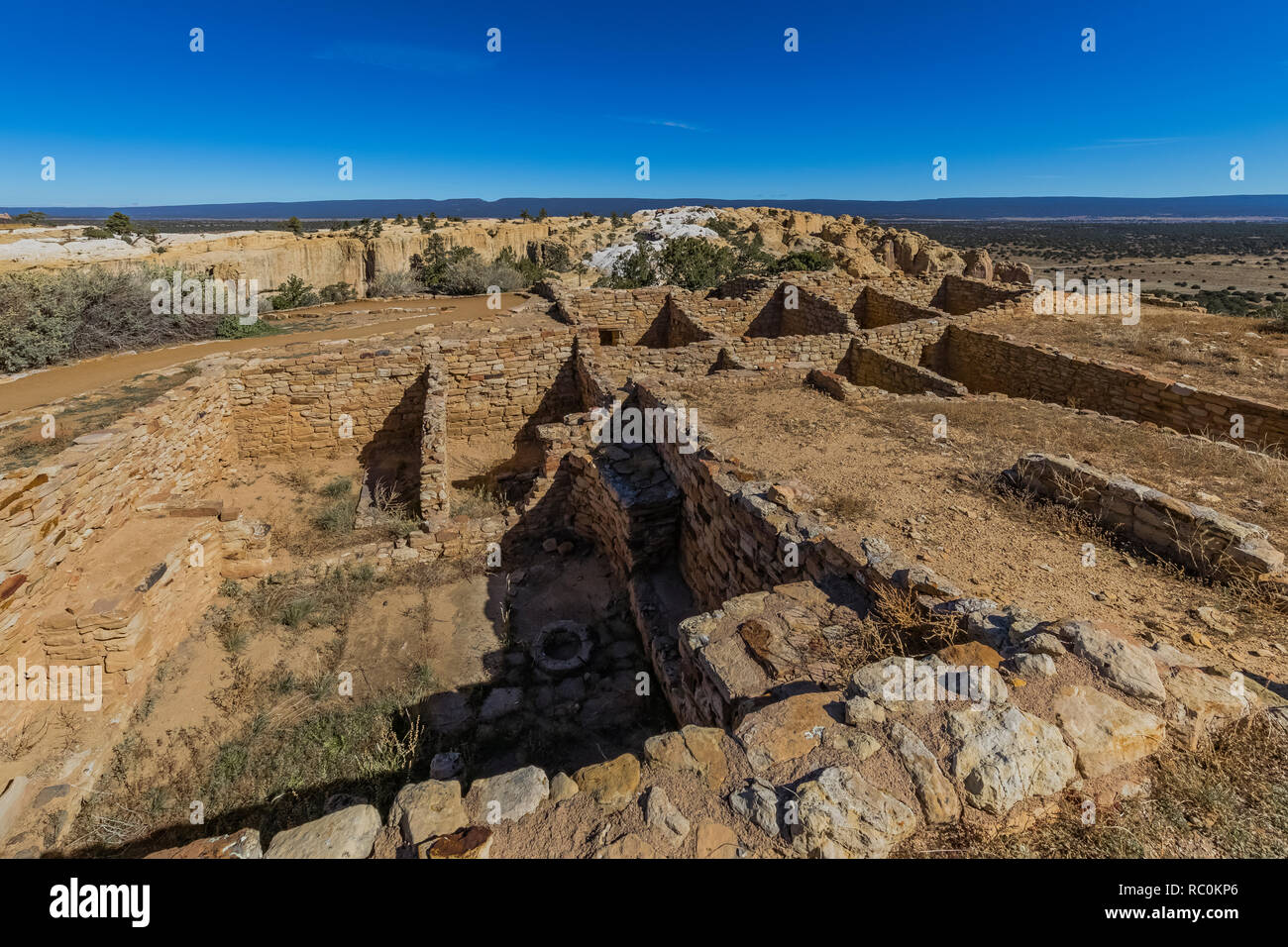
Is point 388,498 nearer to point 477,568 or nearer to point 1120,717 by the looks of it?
point 477,568

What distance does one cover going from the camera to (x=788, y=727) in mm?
3002

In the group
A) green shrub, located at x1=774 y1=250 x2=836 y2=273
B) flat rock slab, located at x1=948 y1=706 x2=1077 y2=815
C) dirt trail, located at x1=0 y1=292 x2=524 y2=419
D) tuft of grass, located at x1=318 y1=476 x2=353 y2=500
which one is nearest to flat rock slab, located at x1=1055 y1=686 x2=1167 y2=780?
flat rock slab, located at x1=948 y1=706 x2=1077 y2=815

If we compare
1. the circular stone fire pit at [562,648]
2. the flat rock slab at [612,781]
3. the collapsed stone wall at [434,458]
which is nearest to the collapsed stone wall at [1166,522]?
the flat rock slab at [612,781]

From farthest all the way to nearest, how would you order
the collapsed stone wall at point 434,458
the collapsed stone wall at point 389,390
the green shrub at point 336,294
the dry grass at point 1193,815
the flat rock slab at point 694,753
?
1. the green shrub at point 336,294
2. the collapsed stone wall at point 389,390
3. the collapsed stone wall at point 434,458
4. the flat rock slab at point 694,753
5. the dry grass at point 1193,815

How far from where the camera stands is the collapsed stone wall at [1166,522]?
4.10 metres

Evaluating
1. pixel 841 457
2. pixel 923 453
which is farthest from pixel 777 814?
pixel 923 453

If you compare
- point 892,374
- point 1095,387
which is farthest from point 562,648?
point 1095,387

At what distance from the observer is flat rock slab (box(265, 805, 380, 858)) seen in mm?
2486

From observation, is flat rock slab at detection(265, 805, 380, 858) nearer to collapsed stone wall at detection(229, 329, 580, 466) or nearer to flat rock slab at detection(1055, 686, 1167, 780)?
flat rock slab at detection(1055, 686, 1167, 780)

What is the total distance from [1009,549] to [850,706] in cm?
274

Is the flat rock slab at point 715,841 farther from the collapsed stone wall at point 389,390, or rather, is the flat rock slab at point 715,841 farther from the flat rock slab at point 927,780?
the collapsed stone wall at point 389,390

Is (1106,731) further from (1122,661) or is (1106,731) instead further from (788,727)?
(788,727)

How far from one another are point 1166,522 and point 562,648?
5.42 m

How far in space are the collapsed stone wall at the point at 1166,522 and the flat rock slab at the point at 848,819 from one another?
3.45 metres
